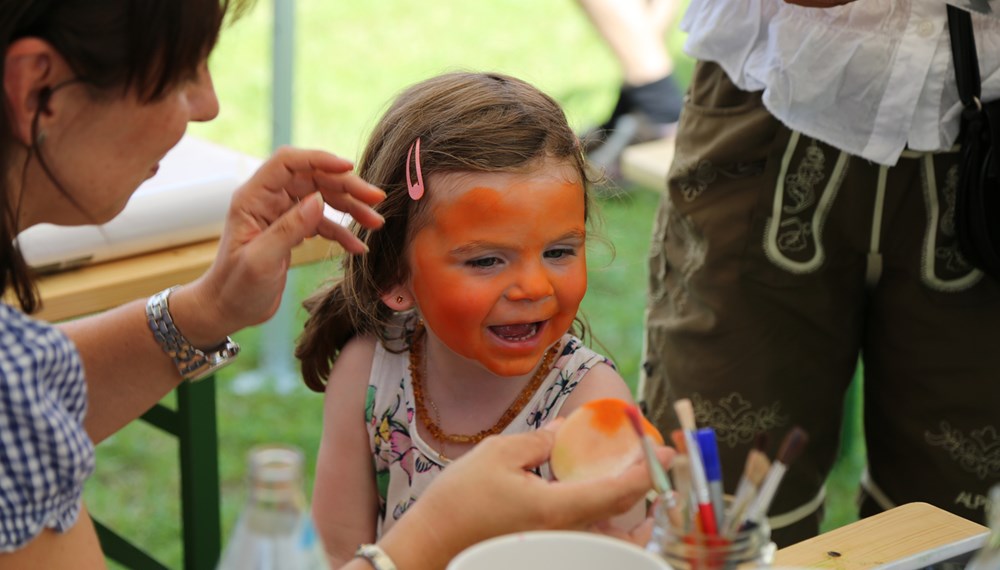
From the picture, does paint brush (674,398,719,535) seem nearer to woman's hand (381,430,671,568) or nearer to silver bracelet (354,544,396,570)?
woman's hand (381,430,671,568)

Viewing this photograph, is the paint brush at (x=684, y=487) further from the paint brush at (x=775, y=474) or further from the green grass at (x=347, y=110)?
the green grass at (x=347, y=110)

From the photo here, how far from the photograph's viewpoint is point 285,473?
0.81m

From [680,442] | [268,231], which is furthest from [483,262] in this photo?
[680,442]

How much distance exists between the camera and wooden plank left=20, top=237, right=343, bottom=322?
71.6 inches

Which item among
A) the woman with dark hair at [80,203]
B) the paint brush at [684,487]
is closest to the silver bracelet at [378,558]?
the woman with dark hair at [80,203]

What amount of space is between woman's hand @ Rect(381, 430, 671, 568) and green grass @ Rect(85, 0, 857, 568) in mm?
1918

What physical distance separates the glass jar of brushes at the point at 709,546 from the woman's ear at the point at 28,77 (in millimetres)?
582

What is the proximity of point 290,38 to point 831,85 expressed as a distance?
2.06 meters

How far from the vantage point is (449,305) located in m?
1.49

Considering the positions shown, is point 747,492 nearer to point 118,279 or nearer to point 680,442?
point 680,442

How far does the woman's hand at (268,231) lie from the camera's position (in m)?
1.34

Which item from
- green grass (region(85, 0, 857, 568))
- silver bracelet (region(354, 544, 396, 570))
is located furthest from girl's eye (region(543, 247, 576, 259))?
green grass (region(85, 0, 857, 568))

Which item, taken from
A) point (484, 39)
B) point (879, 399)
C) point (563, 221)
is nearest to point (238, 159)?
point (563, 221)

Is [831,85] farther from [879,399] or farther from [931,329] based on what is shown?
[879,399]
